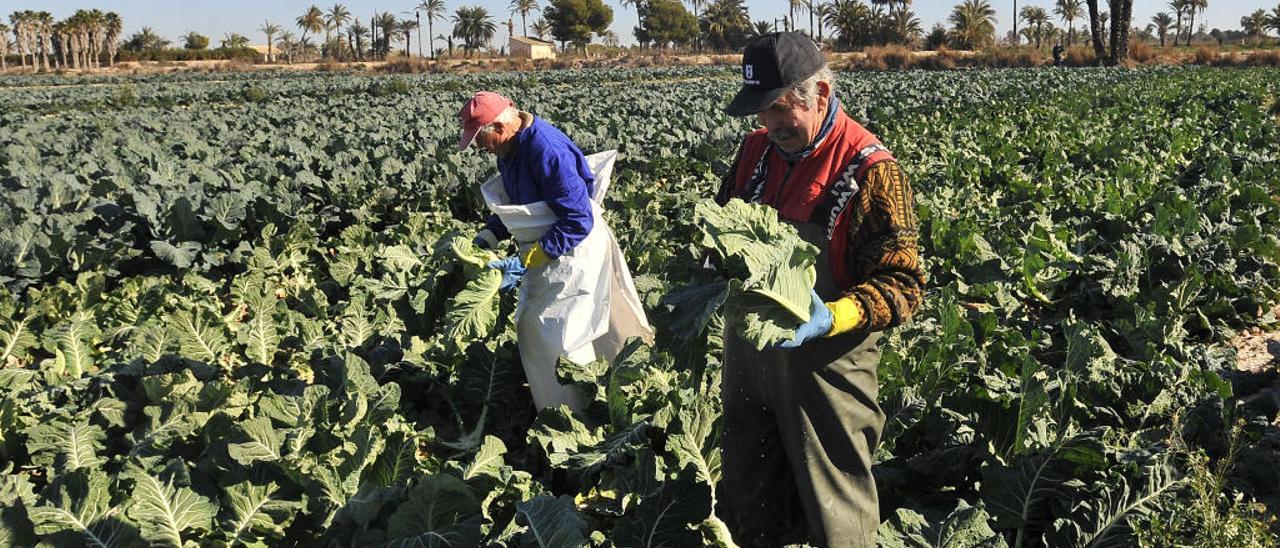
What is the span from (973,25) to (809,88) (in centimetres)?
9290

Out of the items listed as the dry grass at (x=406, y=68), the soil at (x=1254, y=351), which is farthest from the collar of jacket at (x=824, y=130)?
the dry grass at (x=406, y=68)

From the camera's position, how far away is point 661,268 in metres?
6.00

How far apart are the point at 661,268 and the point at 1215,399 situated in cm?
347

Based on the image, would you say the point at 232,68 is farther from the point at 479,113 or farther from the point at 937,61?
the point at 479,113

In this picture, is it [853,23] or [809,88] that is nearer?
[809,88]

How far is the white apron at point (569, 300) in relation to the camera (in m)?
3.71

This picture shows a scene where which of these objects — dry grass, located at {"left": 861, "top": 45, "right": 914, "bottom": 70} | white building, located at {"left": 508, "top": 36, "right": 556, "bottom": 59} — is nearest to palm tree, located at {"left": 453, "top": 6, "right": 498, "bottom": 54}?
white building, located at {"left": 508, "top": 36, "right": 556, "bottom": 59}

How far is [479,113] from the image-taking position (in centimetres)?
350

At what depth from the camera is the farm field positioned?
282 cm

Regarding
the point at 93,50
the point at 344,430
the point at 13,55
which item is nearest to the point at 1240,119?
the point at 344,430

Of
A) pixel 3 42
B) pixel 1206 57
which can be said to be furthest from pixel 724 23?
pixel 3 42

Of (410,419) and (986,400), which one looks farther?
(410,419)

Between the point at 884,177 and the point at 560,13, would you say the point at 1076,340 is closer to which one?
the point at 884,177

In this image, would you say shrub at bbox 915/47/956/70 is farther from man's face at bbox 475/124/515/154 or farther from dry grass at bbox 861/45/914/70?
man's face at bbox 475/124/515/154
